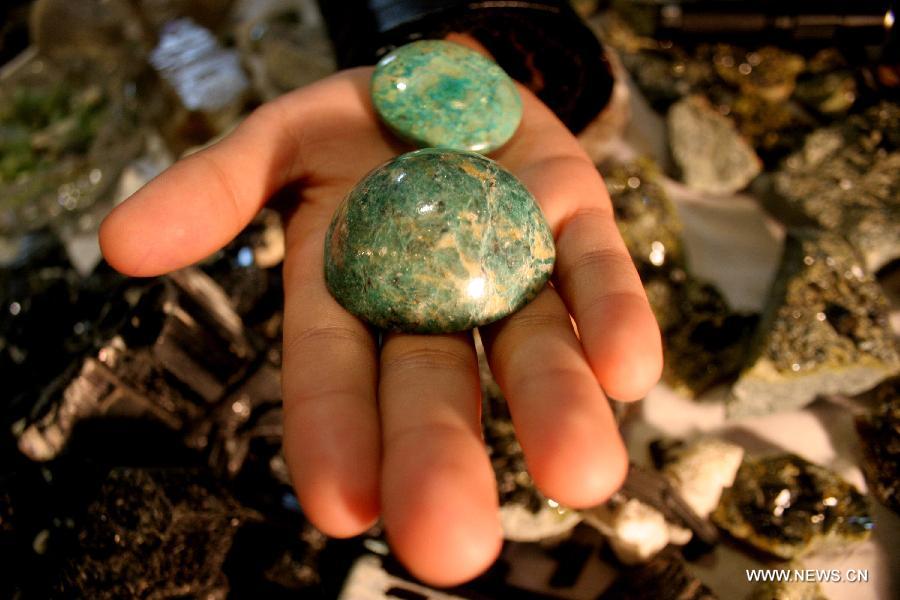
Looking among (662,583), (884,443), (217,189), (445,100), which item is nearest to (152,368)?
(217,189)

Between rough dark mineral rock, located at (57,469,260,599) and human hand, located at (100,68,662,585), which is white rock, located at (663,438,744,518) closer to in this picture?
human hand, located at (100,68,662,585)

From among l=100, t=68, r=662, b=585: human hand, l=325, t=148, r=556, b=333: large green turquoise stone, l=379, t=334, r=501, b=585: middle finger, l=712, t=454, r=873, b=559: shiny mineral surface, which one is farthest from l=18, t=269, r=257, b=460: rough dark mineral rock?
l=712, t=454, r=873, b=559: shiny mineral surface

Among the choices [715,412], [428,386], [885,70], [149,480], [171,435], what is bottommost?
[715,412]

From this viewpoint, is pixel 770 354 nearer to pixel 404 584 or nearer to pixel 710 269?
pixel 710 269

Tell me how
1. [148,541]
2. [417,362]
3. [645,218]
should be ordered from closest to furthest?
[417,362] < [148,541] < [645,218]

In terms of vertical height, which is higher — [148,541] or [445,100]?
[445,100]

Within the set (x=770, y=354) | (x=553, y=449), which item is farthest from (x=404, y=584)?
(x=770, y=354)

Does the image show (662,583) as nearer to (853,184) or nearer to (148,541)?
(148,541)
